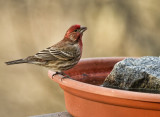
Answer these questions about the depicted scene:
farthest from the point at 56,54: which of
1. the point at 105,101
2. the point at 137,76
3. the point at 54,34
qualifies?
the point at 54,34

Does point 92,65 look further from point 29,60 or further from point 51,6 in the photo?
point 51,6

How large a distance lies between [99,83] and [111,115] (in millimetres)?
901

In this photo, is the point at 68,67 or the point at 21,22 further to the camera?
the point at 21,22

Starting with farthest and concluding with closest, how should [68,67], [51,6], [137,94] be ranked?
1. [51,6]
2. [68,67]
3. [137,94]

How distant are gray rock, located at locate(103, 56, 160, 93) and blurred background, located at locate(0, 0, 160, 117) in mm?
2492

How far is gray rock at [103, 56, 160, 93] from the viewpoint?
11.1 ft

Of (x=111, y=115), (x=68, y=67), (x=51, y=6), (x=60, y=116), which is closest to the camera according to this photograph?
(x=111, y=115)

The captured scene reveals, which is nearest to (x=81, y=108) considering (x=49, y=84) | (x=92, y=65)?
(x=92, y=65)

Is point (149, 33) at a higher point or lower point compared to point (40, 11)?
lower

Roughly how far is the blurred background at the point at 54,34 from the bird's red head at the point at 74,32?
220cm

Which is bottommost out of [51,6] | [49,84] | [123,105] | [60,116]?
[49,84]

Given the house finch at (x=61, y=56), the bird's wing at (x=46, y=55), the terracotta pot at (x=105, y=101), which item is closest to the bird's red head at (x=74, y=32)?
the house finch at (x=61, y=56)

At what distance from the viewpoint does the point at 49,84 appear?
6.30 meters

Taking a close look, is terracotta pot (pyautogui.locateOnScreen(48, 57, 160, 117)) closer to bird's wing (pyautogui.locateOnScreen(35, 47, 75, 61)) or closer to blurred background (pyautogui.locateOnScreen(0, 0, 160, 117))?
bird's wing (pyautogui.locateOnScreen(35, 47, 75, 61))
